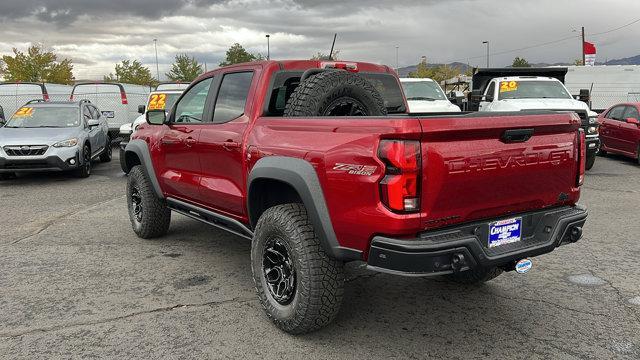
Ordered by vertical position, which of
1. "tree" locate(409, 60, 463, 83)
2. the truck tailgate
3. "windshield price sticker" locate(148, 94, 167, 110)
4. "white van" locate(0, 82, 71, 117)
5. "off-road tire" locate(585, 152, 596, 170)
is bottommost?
"off-road tire" locate(585, 152, 596, 170)

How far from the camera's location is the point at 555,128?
3295mm

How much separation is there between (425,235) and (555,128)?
1.18 metres

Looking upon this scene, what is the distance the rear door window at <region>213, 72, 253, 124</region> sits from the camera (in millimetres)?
4246

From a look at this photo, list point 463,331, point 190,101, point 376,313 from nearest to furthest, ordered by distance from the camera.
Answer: point 463,331 → point 376,313 → point 190,101

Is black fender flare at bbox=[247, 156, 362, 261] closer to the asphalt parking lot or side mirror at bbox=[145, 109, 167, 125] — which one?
the asphalt parking lot

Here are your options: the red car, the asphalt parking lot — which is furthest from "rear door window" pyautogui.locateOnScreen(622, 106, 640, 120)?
the asphalt parking lot

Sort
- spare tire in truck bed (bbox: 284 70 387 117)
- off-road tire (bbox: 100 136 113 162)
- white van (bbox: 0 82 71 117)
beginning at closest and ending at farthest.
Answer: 1. spare tire in truck bed (bbox: 284 70 387 117)
2. off-road tire (bbox: 100 136 113 162)
3. white van (bbox: 0 82 71 117)

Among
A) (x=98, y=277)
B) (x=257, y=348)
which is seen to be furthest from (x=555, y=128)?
(x=98, y=277)

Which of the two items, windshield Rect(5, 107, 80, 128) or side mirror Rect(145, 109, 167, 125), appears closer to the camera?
side mirror Rect(145, 109, 167, 125)

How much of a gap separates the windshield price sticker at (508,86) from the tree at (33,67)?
42590 millimetres

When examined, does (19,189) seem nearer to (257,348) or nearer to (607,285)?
(257,348)

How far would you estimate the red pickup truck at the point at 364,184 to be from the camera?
2.78 m

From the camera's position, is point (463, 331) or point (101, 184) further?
point (101, 184)

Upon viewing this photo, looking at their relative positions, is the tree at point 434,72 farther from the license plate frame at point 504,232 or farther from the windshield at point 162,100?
the license plate frame at point 504,232
